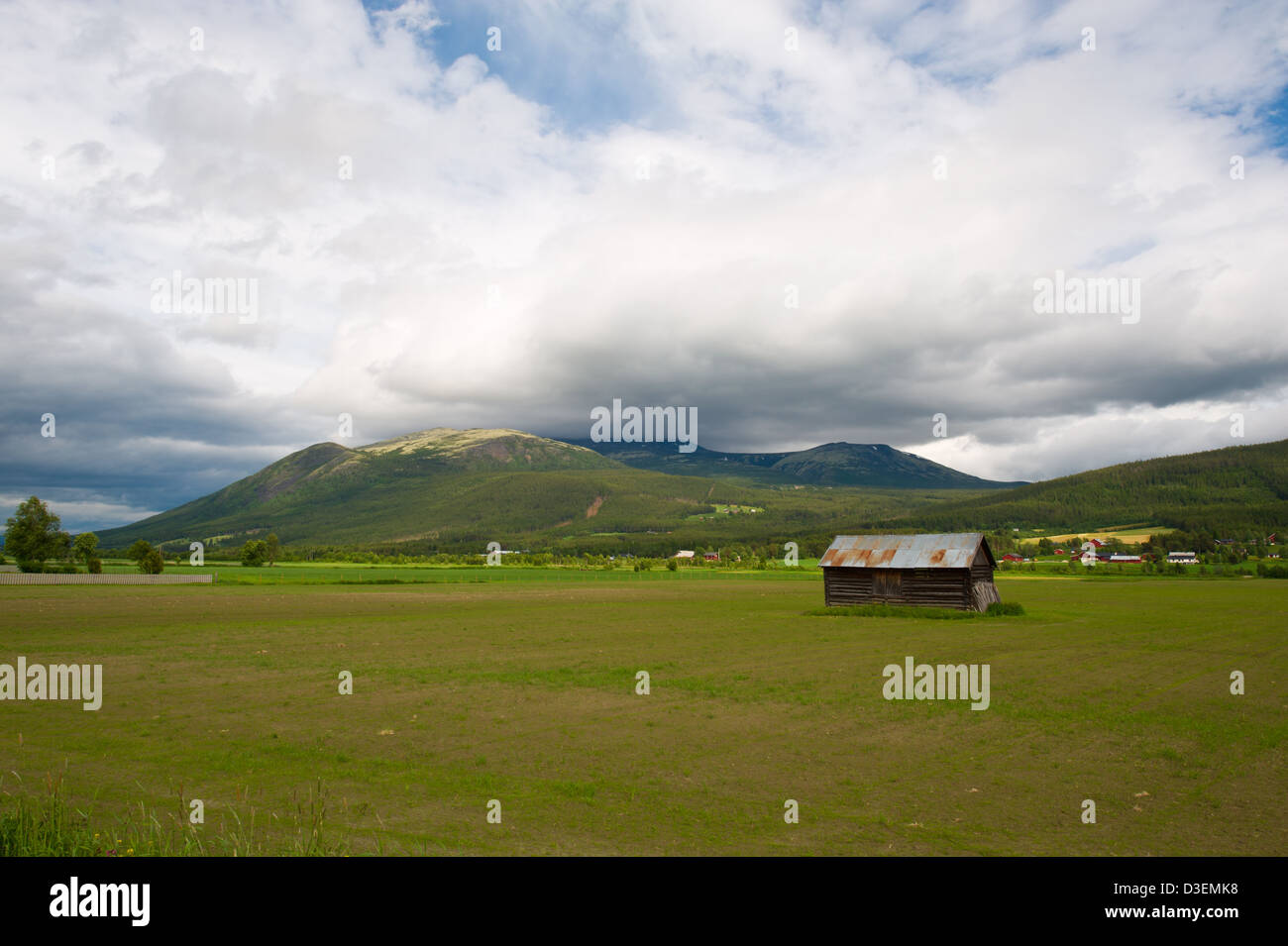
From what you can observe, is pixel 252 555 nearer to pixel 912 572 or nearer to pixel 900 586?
pixel 900 586

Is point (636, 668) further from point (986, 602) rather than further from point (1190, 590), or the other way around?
point (1190, 590)

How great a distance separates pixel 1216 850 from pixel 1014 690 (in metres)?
12.8

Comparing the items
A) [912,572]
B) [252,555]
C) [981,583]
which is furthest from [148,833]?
[252,555]

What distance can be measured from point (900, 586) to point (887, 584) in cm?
90

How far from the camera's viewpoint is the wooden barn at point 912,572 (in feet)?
155

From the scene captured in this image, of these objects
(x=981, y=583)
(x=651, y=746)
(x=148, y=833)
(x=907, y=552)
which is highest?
(x=907, y=552)

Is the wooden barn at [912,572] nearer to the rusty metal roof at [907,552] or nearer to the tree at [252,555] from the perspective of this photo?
the rusty metal roof at [907,552]

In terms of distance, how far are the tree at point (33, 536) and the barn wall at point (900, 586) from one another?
97.3 meters

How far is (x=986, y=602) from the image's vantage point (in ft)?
161

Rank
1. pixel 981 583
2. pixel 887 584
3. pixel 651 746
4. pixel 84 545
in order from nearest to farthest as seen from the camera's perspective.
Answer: pixel 651 746 → pixel 981 583 → pixel 887 584 → pixel 84 545

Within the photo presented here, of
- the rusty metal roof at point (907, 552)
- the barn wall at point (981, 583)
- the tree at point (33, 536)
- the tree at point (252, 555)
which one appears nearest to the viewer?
the barn wall at point (981, 583)

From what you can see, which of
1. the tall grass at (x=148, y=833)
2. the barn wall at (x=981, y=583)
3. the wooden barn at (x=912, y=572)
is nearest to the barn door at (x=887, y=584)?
the wooden barn at (x=912, y=572)

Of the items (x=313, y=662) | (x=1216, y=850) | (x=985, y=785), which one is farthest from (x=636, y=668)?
(x=1216, y=850)

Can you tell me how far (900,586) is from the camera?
49844 millimetres
